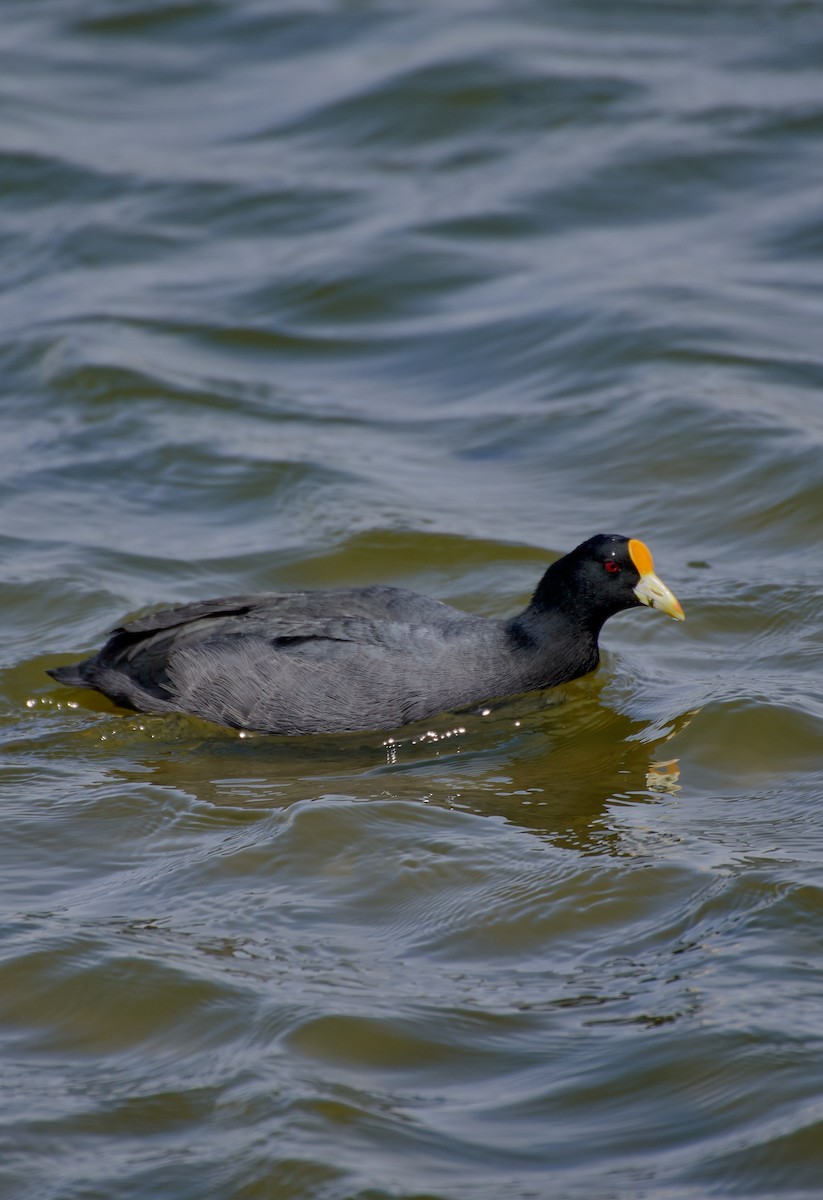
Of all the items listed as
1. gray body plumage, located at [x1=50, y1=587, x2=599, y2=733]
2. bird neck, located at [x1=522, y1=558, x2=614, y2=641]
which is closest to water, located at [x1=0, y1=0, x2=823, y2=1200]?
gray body plumage, located at [x1=50, y1=587, x2=599, y2=733]

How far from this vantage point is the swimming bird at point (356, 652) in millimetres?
6852

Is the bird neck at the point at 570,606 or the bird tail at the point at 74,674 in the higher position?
the bird neck at the point at 570,606

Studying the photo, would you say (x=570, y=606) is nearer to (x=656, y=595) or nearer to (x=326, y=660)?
(x=656, y=595)

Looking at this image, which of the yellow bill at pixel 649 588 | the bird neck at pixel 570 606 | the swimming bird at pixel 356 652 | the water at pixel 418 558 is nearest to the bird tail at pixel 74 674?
the swimming bird at pixel 356 652

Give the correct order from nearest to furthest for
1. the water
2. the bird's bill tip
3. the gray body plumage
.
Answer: the water
the gray body plumage
the bird's bill tip

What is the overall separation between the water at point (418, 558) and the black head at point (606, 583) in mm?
413

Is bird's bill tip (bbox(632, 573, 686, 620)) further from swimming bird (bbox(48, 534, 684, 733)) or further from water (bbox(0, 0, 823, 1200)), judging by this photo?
water (bbox(0, 0, 823, 1200))

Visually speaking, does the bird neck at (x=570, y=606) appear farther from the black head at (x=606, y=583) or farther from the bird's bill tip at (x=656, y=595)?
the bird's bill tip at (x=656, y=595)

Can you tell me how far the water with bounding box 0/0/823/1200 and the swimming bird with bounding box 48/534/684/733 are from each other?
16 cm

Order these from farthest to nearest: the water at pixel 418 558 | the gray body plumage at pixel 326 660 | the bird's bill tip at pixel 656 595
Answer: the bird's bill tip at pixel 656 595
the gray body plumage at pixel 326 660
the water at pixel 418 558

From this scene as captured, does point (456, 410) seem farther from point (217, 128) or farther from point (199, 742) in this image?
point (217, 128)

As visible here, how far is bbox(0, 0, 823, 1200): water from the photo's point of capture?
448cm

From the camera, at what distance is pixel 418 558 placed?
880 cm

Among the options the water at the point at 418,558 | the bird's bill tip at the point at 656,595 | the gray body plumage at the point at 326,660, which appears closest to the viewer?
the water at the point at 418,558
